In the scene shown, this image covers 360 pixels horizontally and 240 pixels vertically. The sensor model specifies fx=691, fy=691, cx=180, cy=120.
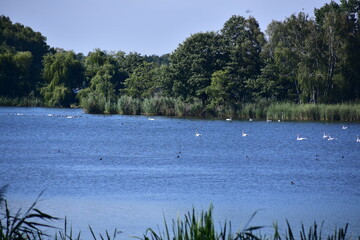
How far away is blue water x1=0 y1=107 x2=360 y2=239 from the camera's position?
739 inches

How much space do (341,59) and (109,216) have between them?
51448 mm

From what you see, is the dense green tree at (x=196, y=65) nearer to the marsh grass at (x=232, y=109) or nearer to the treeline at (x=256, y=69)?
the treeline at (x=256, y=69)

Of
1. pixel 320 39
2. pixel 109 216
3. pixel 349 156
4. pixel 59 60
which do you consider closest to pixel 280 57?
pixel 320 39

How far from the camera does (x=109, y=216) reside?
18.0 meters

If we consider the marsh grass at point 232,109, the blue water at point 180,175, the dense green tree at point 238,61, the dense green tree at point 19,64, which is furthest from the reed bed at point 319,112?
the dense green tree at point 19,64

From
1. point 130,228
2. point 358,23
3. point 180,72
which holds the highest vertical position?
point 358,23

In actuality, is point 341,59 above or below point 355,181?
above

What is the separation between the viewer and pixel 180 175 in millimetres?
26828

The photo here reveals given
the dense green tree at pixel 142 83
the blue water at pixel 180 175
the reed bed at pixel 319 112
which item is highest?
the dense green tree at pixel 142 83

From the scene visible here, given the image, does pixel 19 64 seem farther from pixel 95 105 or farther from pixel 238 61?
pixel 238 61

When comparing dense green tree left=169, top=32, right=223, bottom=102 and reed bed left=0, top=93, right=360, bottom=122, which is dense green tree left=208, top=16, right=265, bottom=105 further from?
reed bed left=0, top=93, right=360, bottom=122

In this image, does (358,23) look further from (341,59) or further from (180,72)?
(180,72)

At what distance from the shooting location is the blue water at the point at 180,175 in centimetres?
1878

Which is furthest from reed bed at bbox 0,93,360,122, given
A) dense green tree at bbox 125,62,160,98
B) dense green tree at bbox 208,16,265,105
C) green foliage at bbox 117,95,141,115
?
dense green tree at bbox 125,62,160,98
